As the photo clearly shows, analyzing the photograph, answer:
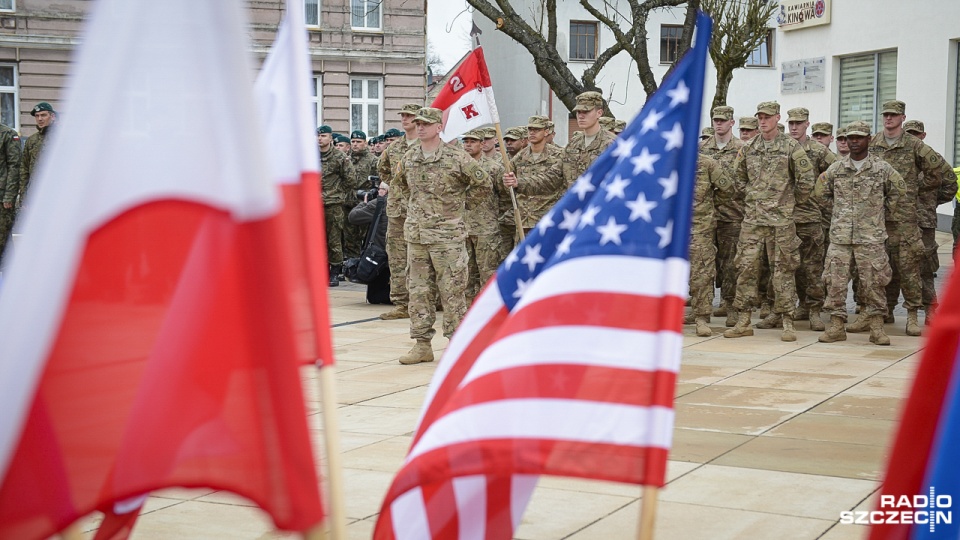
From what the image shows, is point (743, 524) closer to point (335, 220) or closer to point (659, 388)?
point (659, 388)

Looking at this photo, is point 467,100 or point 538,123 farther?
point 538,123

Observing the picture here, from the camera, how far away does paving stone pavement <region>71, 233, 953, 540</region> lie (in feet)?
18.7

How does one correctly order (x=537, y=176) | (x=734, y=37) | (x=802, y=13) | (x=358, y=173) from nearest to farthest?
A: (x=537, y=176)
(x=358, y=173)
(x=734, y=37)
(x=802, y=13)

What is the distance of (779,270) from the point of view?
12320 millimetres

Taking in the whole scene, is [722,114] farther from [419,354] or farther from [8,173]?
[8,173]

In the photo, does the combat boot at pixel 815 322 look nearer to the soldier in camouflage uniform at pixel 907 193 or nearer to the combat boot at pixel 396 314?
the soldier in camouflage uniform at pixel 907 193

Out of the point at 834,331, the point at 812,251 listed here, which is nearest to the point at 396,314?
the point at 812,251

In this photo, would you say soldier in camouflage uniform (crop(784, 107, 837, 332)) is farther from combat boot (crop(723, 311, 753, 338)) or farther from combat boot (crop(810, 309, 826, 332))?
combat boot (crop(723, 311, 753, 338))

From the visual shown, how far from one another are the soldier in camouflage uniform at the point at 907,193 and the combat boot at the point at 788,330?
3.85 feet

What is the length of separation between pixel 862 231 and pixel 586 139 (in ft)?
9.51

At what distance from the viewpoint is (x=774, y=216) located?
12.3 meters

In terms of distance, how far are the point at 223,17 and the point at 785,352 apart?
9517 mm

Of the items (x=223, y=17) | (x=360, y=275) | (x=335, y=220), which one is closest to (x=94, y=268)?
(x=223, y=17)

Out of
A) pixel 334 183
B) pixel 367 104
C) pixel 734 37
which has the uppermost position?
pixel 734 37
